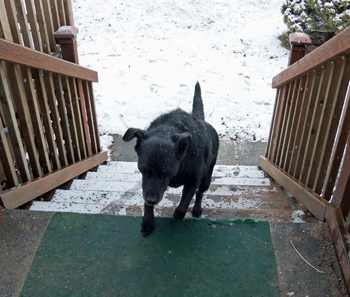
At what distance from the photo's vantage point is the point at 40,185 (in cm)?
296

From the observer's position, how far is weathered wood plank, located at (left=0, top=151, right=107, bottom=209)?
255cm

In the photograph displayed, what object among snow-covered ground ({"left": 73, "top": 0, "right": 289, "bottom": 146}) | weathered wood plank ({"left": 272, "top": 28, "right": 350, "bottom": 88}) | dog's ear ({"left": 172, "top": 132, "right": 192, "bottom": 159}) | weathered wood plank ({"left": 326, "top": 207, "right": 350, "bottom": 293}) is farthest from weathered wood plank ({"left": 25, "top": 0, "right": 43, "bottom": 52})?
weathered wood plank ({"left": 326, "top": 207, "right": 350, "bottom": 293})

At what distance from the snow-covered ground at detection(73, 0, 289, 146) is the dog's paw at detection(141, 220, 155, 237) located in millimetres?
3610

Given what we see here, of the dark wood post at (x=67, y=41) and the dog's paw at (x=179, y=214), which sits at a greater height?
the dark wood post at (x=67, y=41)

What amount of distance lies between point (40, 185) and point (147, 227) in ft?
4.11

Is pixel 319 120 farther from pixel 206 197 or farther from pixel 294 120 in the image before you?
pixel 206 197

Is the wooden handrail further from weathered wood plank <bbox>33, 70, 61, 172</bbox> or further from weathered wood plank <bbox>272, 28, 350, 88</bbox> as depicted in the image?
weathered wood plank <bbox>272, 28, 350, 88</bbox>

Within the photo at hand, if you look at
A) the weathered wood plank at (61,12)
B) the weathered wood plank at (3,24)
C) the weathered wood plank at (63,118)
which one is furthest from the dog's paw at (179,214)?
the weathered wood plank at (61,12)

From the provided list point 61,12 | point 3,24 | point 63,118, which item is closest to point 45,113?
point 63,118

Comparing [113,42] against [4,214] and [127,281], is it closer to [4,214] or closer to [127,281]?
[4,214]

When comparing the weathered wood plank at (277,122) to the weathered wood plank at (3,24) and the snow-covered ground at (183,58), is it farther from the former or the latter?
the weathered wood plank at (3,24)

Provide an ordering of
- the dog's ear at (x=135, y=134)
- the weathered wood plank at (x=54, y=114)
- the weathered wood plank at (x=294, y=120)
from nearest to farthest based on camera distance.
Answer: the dog's ear at (x=135, y=134)
the weathered wood plank at (x=54, y=114)
the weathered wood plank at (x=294, y=120)

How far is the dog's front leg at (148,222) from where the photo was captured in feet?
7.95

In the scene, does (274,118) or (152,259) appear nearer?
(152,259)
